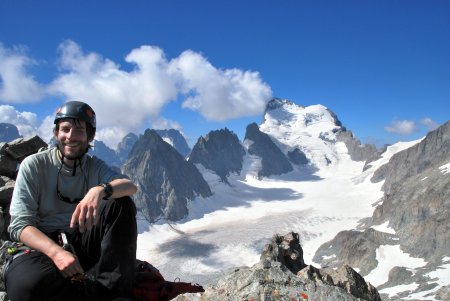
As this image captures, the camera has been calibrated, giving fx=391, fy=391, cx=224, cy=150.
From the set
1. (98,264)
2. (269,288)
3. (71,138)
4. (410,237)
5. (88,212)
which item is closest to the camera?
(269,288)

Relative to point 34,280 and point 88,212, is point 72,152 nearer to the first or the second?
point 88,212

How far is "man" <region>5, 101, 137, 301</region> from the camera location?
556 cm

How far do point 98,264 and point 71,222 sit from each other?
78cm

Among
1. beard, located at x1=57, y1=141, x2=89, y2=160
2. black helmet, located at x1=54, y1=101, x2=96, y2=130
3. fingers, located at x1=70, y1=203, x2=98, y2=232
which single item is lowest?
fingers, located at x1=70, y1=203, x2=98, y2=232

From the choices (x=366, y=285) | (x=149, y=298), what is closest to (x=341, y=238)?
(x=366, y=285)

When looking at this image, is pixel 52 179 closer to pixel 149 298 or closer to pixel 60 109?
pixel 60 109

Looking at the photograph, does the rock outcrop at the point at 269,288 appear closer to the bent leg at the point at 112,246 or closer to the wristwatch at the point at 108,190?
the bent leg at the point at 112,246

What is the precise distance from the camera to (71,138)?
22.0ft

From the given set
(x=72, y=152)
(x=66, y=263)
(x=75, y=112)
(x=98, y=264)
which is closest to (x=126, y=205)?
(x=98, y=264)

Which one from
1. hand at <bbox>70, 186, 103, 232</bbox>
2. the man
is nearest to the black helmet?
the man

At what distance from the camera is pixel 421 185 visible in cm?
16825

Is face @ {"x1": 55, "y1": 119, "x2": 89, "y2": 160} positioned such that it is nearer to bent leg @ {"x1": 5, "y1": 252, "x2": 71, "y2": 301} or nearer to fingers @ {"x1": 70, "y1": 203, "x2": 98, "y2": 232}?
fingers @ {"x1": 70, "y1": 203, "x2": 98, "y2": 232}

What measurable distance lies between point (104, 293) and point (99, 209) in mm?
1263

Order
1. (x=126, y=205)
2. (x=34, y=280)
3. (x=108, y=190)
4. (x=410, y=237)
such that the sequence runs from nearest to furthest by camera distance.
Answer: (x=34, y=280) < (x=108, y=190) < (x=126, y=205) < (x=410, y=237)
